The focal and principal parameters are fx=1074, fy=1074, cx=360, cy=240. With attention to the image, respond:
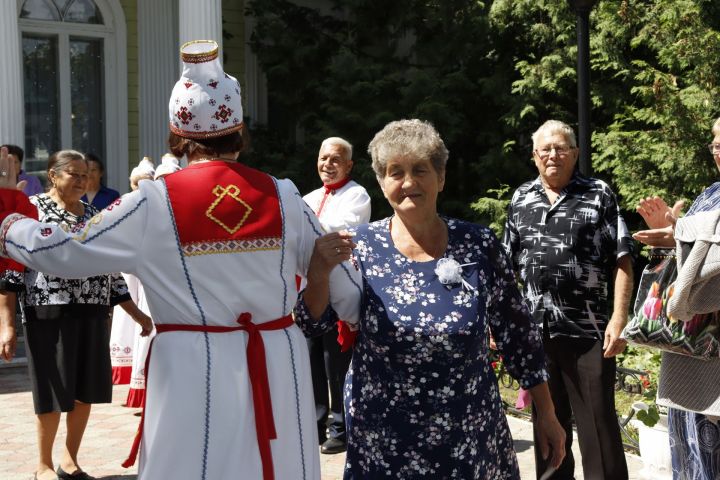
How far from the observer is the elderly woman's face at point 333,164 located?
7.33 m

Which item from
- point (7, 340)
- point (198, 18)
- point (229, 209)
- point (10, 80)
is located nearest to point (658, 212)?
point (229, 209)

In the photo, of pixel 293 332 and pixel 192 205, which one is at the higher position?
pixel 192 205

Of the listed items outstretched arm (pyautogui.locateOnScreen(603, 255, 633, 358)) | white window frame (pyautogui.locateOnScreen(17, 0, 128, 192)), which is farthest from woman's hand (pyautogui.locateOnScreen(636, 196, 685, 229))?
white window frame (pyautogui.locateOnScreen(17, 0, 128, 192))

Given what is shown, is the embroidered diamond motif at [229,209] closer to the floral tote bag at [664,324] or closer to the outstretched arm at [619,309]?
the floral tote bag at [664,324]

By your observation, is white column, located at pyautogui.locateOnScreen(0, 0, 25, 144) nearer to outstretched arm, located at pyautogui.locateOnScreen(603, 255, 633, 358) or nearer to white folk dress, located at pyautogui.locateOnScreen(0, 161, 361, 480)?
outstretched arm, located at pyautogui.locateOnScreen(603, 255, 633, 358)

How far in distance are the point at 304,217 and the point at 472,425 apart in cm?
90

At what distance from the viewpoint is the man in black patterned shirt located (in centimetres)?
543

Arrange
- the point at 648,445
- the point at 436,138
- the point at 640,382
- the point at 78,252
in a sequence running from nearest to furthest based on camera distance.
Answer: the point at 78,252 → the point at 436,138 → the point at 648,445 → the point at 640,382

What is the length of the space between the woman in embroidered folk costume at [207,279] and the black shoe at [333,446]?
3553mm

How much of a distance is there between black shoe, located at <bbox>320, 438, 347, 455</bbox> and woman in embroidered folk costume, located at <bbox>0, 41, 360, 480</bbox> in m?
3.55

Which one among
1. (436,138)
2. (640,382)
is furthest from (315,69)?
(436,138)

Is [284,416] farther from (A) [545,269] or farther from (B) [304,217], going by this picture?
(A) [545,269]

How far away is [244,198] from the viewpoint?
3404 mm

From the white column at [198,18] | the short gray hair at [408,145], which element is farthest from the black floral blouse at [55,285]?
the white column at [198,18]
